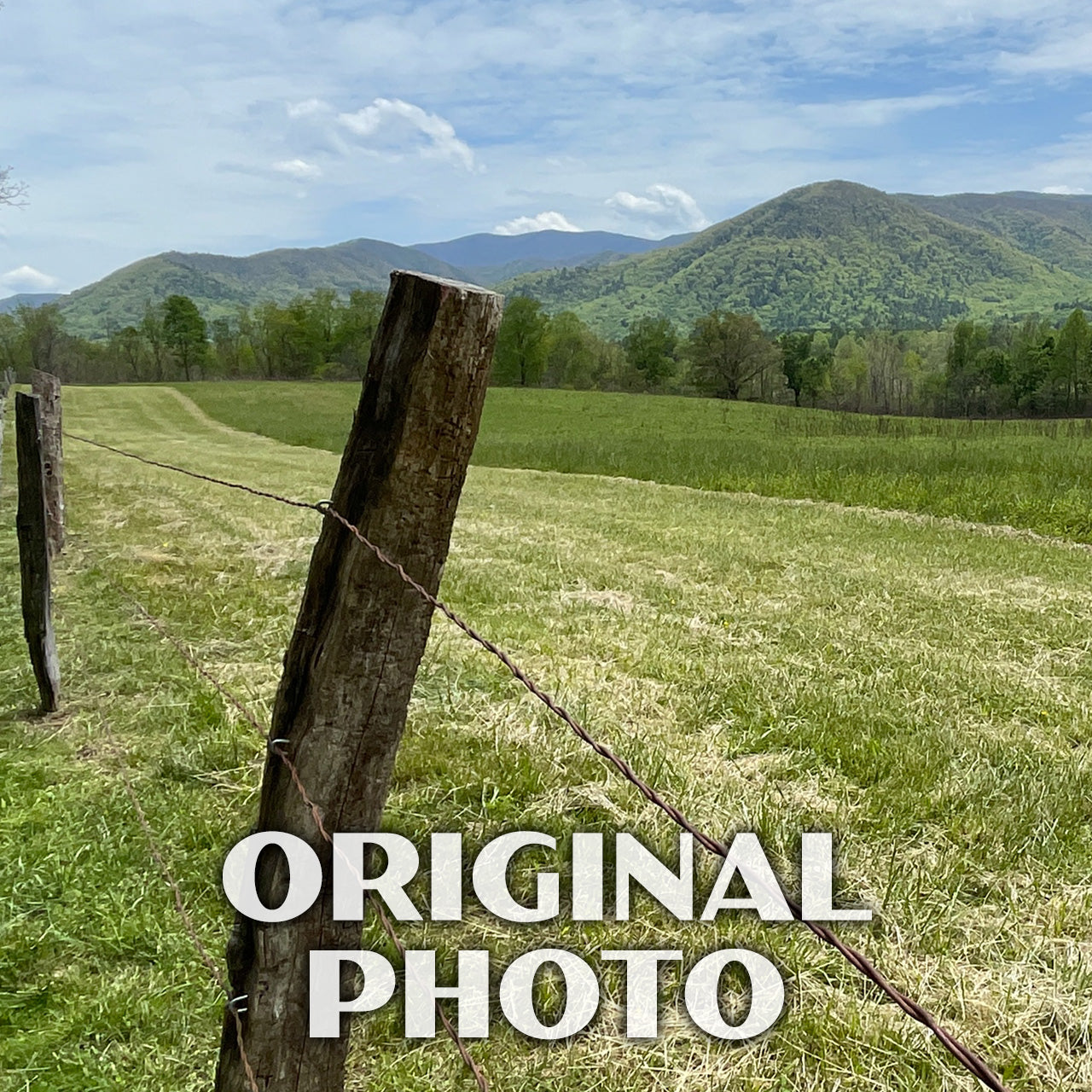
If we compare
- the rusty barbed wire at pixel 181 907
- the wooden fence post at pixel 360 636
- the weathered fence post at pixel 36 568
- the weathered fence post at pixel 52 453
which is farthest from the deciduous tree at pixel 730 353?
the wooden fence post at pixel 360 636

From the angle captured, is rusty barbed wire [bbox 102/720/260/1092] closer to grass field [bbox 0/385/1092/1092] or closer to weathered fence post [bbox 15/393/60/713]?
grass field [bbox 0/385/1092/1092]

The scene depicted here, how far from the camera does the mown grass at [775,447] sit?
1495 centimetres

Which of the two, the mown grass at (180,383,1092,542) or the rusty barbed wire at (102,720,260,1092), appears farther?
the mown grass at (180,383,1092,542)

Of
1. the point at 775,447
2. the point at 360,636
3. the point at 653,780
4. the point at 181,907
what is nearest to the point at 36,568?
the point at 181,907

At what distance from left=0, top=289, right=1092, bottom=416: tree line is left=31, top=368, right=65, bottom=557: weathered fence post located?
2832 inches

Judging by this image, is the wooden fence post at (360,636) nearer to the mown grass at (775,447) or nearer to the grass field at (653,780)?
the grass field at (653,780)

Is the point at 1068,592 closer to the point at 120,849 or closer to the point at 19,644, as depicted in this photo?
the point at 120,849

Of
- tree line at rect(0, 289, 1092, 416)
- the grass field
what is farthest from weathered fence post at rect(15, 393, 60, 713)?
tree line at rect(0, 289, 1092, 416)

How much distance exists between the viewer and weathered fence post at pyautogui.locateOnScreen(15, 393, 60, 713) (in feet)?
15.7

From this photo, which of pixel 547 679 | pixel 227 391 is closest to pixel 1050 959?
pixel 547 679

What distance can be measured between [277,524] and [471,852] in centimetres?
878

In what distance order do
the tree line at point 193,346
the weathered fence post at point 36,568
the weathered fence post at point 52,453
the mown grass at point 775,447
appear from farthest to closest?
the tree line at point 193,346 < the mown grass at point 775,447 < the weathered fence post at point 52,453 < the weathered fence post at point 36,568

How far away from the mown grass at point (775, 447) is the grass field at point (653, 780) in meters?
6.10

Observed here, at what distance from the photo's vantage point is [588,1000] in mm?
2699
